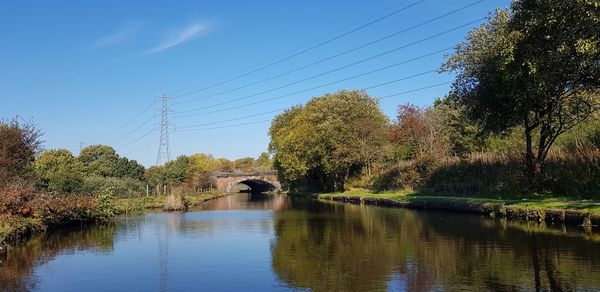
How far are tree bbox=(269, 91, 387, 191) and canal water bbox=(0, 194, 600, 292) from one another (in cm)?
3535

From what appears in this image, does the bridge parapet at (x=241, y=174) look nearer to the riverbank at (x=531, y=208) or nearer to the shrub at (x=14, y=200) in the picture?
the riverbank at (x=531, y=208)

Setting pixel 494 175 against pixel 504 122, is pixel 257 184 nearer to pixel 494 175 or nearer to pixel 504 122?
pixel 494 175

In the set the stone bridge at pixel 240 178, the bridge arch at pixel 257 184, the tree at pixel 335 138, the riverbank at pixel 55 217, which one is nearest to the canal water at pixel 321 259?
the riverbank at pixel 55 217

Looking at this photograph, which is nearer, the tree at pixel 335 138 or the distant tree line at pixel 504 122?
the distant tree line at pixel 504 122

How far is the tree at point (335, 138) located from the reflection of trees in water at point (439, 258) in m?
36.5

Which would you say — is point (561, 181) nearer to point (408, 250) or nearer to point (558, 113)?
point (558, 113)

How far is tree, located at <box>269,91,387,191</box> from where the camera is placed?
62094 millimetres

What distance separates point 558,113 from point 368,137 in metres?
31.8

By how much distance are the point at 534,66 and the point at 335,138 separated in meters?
40.2

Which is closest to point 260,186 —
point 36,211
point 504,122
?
point 504,122

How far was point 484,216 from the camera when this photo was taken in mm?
29422

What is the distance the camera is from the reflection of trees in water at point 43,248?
14.6 metres

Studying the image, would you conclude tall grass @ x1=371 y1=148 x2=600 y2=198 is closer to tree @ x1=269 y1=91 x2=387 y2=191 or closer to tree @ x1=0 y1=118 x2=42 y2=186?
tree @ x1=269 y1=91 x2=387 y2=191

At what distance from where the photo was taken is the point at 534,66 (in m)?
24.4
